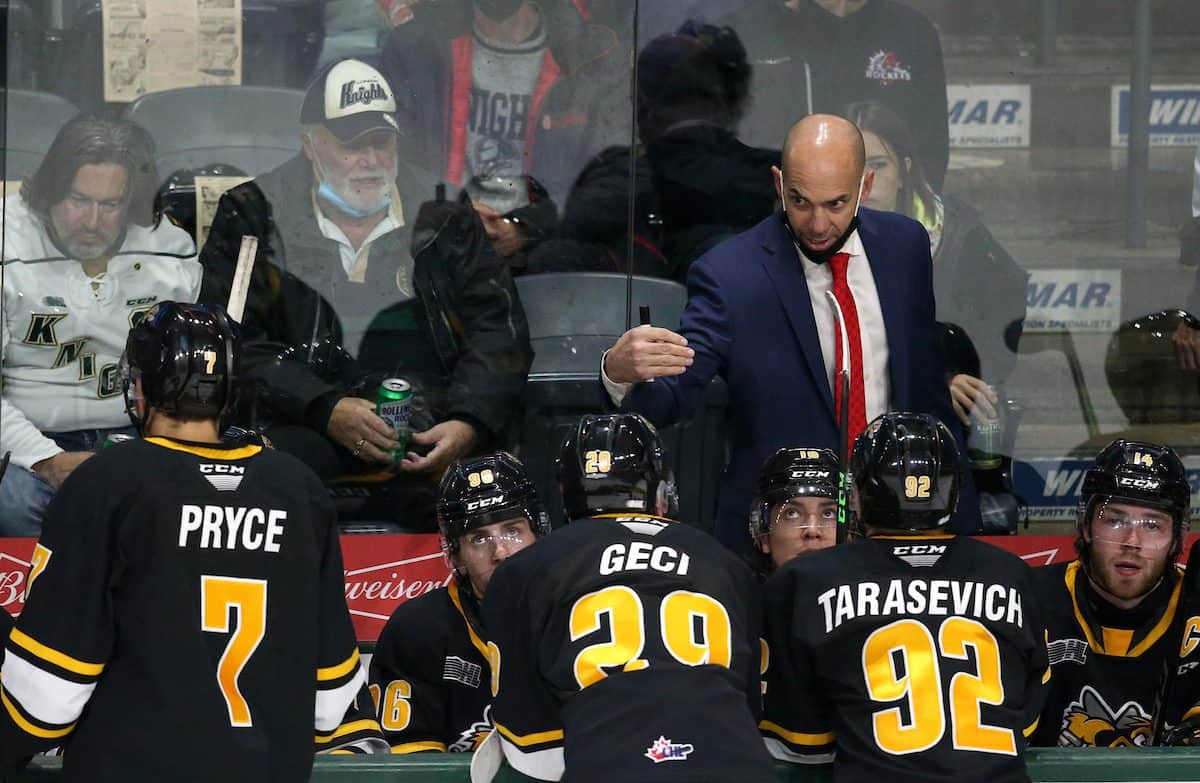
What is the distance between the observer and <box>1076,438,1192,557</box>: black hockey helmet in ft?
13.3

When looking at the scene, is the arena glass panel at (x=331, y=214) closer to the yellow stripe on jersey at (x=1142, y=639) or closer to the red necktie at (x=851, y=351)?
the red necktie at (x=851, y=351)

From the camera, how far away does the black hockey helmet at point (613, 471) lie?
321cm

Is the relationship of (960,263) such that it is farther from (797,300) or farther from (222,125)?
(222,125)

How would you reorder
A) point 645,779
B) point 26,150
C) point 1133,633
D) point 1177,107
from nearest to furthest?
1. point 645,779
2. point 1133,633
3. point 26,150
4. point 1177,107

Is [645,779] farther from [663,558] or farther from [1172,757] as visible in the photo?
[1172,757]

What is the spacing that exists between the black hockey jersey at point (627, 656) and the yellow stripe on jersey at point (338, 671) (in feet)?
0.86

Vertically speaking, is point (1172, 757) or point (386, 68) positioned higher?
point (386, 68)

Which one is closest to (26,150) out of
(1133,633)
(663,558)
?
(663,558)

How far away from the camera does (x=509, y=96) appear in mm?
5465

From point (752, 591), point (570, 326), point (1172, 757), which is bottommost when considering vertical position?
point (1172, 757)

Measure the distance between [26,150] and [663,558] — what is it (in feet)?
10.0

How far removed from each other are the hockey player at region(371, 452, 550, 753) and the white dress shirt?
0.81 m

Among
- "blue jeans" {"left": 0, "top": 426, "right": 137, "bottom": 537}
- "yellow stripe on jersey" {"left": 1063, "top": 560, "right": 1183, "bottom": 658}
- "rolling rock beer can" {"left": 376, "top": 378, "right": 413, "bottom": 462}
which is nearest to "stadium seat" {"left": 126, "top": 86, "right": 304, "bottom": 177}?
"rolling rock beer can" {"left": 376, "top": 378, "right": 413, "bottom": 462}

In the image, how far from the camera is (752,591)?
3.16 metres
